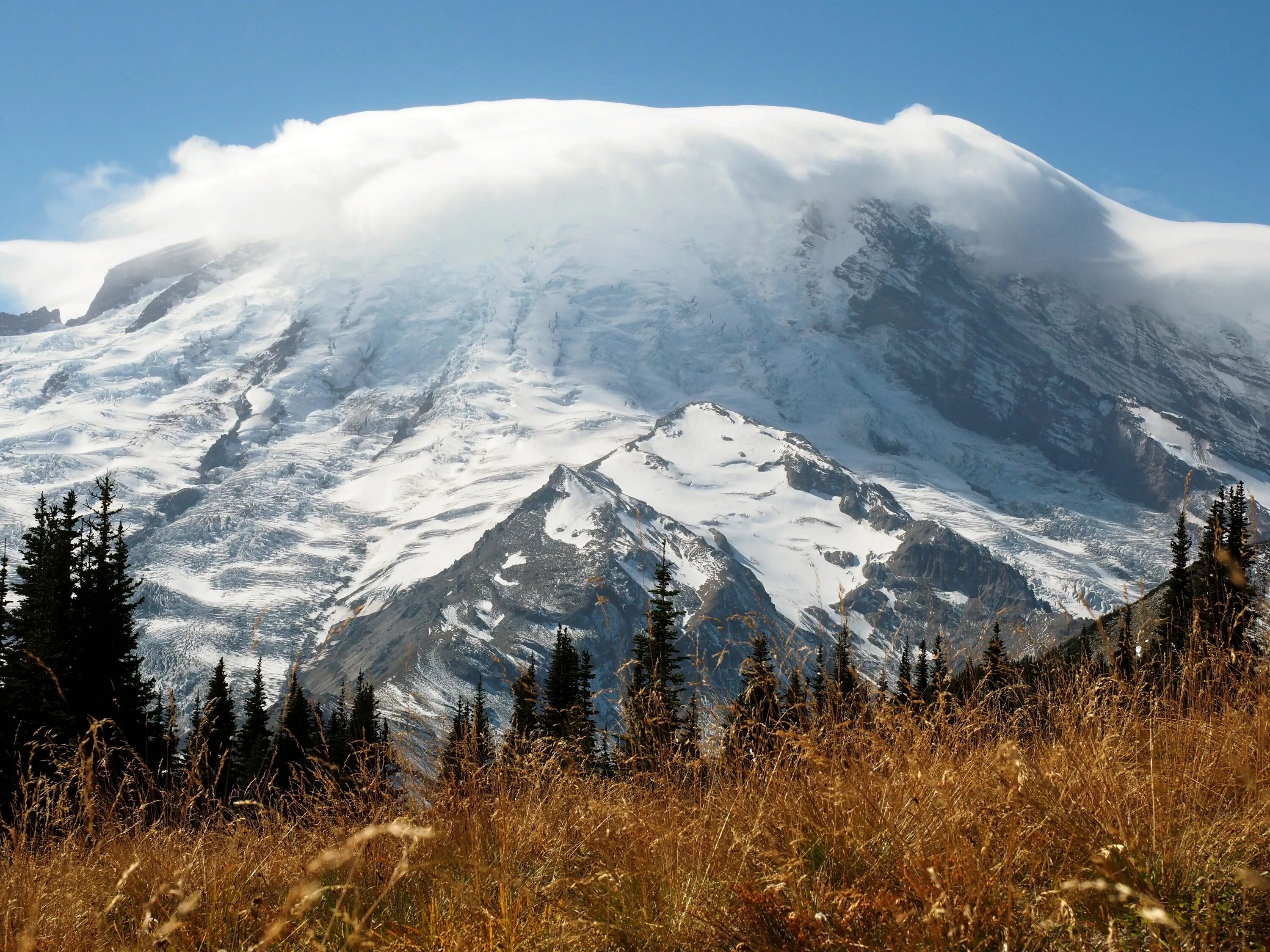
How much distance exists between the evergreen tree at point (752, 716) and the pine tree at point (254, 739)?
15202 mm

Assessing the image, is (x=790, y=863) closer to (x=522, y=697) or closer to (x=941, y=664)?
(x=941, y=664)

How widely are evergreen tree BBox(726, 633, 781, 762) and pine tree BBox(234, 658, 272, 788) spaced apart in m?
15.2

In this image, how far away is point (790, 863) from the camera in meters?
4.04

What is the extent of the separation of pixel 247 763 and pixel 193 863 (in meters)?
30.7

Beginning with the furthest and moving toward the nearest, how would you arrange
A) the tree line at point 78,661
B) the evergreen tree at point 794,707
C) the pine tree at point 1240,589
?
the tree line at point 78,661 → the evergreen tree at point 794,707 → the pine tree at point 1240,589

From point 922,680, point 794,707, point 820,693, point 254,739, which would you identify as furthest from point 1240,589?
point 254,739

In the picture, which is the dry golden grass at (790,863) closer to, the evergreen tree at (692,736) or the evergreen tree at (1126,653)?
the evergreen tree at (692,736)

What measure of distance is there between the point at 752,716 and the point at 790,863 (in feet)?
9.47

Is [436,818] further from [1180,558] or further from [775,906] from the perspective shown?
[1180,558]

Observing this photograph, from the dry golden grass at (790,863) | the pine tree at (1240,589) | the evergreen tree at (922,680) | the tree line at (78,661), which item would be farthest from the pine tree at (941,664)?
the tree line at (78,661)

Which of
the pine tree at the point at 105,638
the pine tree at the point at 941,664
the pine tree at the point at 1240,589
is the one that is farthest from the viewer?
the pine tree at the point at 105,638

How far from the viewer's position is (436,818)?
18.4 ft

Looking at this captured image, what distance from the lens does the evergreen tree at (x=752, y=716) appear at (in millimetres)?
6279

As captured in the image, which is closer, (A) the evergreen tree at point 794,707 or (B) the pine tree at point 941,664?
(A) the evergreen tree at point 794,707
